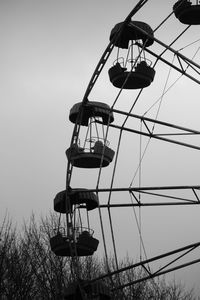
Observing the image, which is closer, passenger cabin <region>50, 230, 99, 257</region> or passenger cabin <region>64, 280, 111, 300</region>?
passenger cabin <region>64, 280, 111, 300</region>

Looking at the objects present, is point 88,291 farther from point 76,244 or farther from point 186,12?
point 186,12

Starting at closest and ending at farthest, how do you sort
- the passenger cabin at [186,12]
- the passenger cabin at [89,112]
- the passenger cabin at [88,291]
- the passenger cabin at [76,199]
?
the passenger cabin at [88,291]
the passenger cabin at [186,12]
the passenger cabin at [89,112]
the passenger cabin at [76,199]

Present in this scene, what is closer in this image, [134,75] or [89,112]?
[134,75]

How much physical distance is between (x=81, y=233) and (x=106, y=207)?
5.44ft

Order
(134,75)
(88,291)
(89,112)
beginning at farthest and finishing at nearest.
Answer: (89,112) → (134,75) → (88,291)

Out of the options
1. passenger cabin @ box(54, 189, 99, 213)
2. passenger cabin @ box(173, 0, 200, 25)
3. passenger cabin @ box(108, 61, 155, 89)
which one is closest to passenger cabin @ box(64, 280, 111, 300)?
passenger cabin @ box(54, 189, 99, 213)

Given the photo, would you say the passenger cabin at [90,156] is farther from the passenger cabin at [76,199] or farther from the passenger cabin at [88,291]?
the passenger cabin at [88,291]

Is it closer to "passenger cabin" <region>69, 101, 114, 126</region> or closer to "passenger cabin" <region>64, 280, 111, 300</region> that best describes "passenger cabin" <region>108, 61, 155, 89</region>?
"passenger cabin" <region>69, 101, 114, 126</region>

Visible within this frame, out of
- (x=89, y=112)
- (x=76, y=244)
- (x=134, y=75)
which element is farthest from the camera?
(x=89, y=112)

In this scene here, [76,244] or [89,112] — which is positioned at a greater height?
[89,112]

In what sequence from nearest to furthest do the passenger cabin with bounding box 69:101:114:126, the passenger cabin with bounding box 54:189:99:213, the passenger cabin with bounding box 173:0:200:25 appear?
1. the passenger cabin with bounding box 173:0:200:25
2. the passenger cabin with bounding box 69:101:114:126
3. the passenger cabin with bounding box 54:189:99:213

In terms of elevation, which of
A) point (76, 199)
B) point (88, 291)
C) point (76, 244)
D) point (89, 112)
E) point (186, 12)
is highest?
point (186, 12)

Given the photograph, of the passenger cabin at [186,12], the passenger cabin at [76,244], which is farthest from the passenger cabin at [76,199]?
the passenger cabin at [186,12]

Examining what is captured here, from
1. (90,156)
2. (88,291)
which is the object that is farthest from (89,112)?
(88,291)
